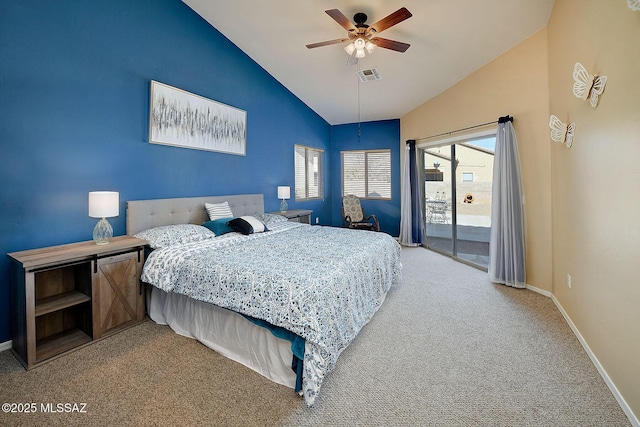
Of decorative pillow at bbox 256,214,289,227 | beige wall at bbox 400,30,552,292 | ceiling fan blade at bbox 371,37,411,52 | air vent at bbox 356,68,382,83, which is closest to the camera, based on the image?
ceiling fan blade at bbox 371,37,411,52

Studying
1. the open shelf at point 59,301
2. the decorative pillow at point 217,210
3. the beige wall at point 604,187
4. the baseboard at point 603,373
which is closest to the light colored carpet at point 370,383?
the baseboard at point 603,373

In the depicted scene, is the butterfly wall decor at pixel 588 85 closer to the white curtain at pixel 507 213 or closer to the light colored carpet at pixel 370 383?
the white curtain at pixel 507 213

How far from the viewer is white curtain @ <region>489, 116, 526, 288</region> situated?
3482 millimetres

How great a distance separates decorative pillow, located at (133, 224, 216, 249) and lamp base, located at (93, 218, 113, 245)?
30 centimetres

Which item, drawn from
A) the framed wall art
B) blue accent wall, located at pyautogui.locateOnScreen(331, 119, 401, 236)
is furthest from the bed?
blue accent wall, located at pyautogui.locateOnScreen(331, 119, 401, 236)

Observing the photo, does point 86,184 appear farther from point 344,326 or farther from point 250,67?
point 250,67

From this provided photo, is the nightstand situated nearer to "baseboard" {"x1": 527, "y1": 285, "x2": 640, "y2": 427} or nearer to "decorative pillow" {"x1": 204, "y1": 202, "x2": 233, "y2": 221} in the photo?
"decorative pillow" {"x1": 204, "y1": 202, "x2": 233, "y2": 221}

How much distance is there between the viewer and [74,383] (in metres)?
1.86

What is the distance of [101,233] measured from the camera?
98.8 inches

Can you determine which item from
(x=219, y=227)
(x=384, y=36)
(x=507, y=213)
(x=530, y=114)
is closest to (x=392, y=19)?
(x=384, y=36)

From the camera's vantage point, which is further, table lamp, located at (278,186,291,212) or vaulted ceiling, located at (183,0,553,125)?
table lamp, located at (278,186,291,212)

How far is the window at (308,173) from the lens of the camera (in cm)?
595

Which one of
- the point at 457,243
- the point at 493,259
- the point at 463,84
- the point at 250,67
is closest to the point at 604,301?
the point at 493,259

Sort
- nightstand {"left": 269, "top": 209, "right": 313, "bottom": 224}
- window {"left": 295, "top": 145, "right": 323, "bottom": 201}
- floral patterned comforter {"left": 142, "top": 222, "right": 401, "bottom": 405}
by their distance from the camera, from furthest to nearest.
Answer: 1. window {"left": 295, "top": 145, "right": 323, "bottom": 201}
2. nightstand {"left": 269, "top": 209, "right": 313, "bottom": 224}
3. floral patterned comforter {"left": 142, "top": 222, "right": 401, "bottom": 405}
